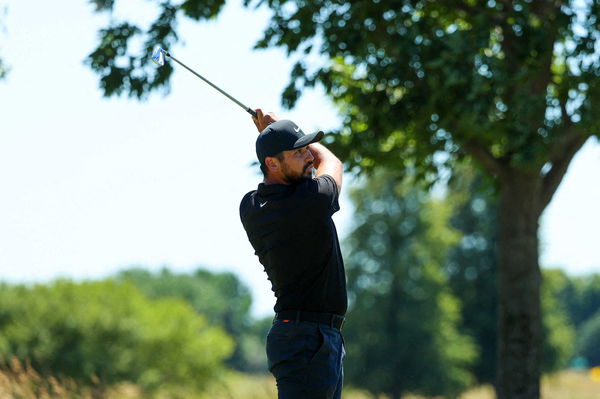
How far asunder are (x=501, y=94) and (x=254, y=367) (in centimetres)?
13245

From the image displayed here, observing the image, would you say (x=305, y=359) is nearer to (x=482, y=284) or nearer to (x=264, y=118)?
(x=264, y=118)

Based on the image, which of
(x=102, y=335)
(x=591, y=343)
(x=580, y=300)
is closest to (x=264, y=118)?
(x=102, y=335)

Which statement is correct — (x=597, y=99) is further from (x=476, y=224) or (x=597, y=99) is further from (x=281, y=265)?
(x=476, y=224)

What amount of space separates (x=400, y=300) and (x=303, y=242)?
40652mm

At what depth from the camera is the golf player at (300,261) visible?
5023 mm

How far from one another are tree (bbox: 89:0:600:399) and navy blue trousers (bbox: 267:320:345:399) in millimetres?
6367

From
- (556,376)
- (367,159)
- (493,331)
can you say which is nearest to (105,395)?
(367,159)

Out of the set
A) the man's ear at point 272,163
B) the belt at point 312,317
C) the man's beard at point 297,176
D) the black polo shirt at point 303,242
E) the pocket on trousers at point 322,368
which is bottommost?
the pocket on trousers at point 322,368

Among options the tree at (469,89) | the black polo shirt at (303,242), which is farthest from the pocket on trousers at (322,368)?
the tree at (469,89)

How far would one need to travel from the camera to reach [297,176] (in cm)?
513

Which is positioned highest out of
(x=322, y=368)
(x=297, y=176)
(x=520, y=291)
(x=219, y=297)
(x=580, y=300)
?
(x=580, y=300)

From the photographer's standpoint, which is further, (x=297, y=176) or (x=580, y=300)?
(x=580, y=300)

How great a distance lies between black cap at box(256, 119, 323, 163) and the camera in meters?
5.01

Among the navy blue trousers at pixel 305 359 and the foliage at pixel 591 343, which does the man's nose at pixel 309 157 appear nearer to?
the navy blue trousers at pixel 305 359
